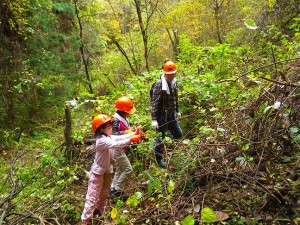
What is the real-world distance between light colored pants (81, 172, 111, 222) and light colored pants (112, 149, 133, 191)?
238 millimetres

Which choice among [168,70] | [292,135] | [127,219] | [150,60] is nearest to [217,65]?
[168,70]

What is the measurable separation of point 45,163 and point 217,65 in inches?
195

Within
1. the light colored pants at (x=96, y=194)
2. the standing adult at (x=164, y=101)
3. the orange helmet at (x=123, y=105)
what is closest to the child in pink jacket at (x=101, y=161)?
the light colored pants at (x=96, y=194)

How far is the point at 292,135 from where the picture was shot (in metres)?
2.65

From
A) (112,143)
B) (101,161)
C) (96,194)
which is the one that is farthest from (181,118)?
(96,194)

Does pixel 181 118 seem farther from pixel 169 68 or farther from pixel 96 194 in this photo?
pixel 96 194

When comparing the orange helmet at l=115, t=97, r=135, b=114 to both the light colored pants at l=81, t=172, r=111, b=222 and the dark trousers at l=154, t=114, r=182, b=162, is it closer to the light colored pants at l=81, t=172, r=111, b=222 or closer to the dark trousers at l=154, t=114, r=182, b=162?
the dark trousers at l=154, t=114, r=182, b=162

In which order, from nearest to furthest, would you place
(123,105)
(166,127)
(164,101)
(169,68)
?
(123,105)
(169,68)
(164,101)
(166,127)

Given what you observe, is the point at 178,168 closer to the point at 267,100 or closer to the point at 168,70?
the point at 267,100

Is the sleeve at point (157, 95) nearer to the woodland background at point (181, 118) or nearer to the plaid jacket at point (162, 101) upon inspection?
the plaid jacket at point (162, 101)

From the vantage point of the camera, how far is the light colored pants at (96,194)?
3762mm

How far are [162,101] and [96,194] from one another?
1.91 metres

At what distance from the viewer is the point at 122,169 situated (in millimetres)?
4238

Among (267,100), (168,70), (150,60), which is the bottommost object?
(150,60)
